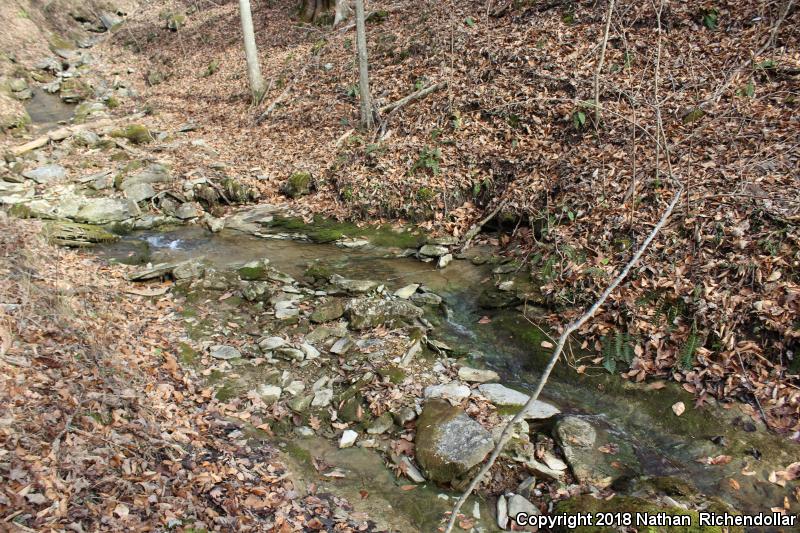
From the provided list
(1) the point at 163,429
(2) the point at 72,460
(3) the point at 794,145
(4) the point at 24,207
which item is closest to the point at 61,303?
(1) the point at 163,429

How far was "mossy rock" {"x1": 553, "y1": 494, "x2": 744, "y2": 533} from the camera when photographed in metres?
3.76

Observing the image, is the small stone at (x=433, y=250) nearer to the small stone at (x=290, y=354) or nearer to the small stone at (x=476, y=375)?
the small stone at (x=476, y=375)

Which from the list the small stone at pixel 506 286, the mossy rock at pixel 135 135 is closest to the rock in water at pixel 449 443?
the small stone at pixel 506 286

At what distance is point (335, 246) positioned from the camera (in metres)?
9.29

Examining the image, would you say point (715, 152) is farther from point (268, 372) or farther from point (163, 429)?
point (163, 429)

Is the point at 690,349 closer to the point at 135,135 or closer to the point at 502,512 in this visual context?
the point at 502,512

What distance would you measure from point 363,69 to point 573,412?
9288 mm

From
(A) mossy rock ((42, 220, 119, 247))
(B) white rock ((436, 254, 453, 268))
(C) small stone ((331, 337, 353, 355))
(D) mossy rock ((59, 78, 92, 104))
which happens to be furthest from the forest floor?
(D) mossy rock ((59, 78, 92, 104))

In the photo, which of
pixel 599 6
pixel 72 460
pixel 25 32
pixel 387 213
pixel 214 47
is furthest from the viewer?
pixel 25 32

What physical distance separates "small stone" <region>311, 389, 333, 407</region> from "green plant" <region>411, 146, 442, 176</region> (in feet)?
18.8

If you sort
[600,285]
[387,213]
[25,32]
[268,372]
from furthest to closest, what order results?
1. [25,32]
2. [387,213]
3. [600,285]
4. [268,372]

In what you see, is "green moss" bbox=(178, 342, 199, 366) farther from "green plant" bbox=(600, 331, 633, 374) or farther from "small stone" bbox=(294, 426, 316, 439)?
"green plant" bbox=(600, 331, 633, 374)

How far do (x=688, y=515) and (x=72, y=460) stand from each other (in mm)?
4849

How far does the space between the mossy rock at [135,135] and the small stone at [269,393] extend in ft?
36.0
